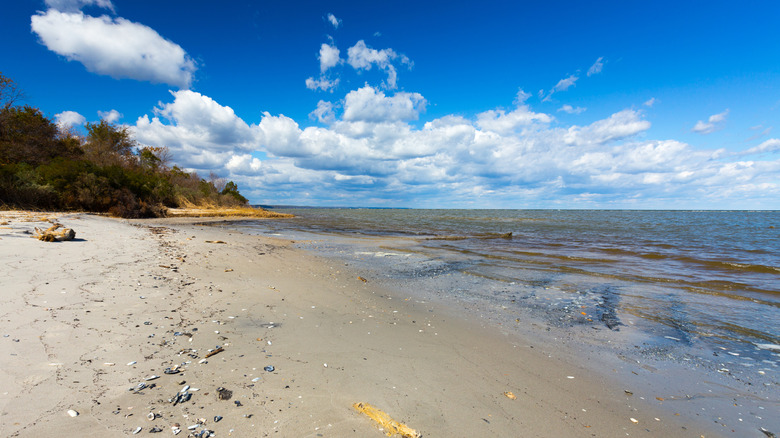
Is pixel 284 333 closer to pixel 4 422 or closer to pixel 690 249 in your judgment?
pixel 4 422

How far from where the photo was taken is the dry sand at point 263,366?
268cm

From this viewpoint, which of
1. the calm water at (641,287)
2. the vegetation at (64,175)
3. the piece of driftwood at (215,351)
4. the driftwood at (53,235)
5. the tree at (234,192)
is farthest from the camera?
the tree at (234,192)

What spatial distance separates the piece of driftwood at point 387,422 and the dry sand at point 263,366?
79mm

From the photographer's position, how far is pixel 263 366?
358 centimetres

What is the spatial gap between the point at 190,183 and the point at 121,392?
5563 centimetres

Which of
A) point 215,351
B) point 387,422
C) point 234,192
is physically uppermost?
point 234,192

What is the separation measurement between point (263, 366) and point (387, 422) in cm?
164

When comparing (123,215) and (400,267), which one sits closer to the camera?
(400,267)

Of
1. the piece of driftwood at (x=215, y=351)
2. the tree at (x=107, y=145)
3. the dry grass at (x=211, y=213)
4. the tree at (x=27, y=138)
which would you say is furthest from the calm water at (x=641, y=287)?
the tree at (x=107, y=145)

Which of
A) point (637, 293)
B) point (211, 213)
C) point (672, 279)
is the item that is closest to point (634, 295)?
point (637, 293)

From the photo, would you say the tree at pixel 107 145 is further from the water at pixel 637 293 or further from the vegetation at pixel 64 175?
the water at pixel 637 293

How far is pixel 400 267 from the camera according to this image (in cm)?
1120

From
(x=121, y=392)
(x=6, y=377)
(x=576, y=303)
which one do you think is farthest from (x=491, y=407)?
(x=576, y=303)

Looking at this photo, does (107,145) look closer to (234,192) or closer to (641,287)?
(234,192)
